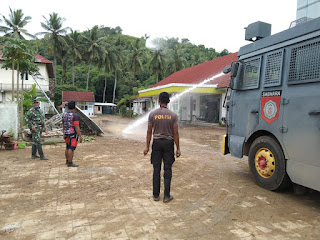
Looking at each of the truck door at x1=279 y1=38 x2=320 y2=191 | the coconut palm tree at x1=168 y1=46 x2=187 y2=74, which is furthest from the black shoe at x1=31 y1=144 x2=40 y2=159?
the coconut palm tree at x1=168 y1=46 x2=187 y2=74

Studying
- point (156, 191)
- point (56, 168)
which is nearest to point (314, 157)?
point (156, 191)

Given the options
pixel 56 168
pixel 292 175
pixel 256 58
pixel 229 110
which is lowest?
pixel 56 168

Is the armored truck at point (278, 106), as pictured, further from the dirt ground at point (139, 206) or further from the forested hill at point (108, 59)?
the forested hill at point (108, 59)

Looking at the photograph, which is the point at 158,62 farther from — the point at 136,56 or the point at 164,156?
the point at 164,156

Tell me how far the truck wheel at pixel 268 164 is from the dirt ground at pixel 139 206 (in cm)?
21

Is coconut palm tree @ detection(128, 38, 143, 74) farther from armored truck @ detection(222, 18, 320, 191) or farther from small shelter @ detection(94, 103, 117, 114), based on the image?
armored truck @ detection(222, 18, 320, 191)

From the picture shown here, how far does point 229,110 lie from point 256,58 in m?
1.29

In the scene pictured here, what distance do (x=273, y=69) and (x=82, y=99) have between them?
3819 centimetres

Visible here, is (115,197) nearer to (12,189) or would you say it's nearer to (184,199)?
(184,199)

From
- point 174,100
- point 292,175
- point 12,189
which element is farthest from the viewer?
point 174,100

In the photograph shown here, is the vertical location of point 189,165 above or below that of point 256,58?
below

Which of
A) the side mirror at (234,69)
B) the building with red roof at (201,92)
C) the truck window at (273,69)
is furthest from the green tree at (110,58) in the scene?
the truck window at (273,69)

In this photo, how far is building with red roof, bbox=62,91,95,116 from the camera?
38562 millimetres

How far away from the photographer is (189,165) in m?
7.00
